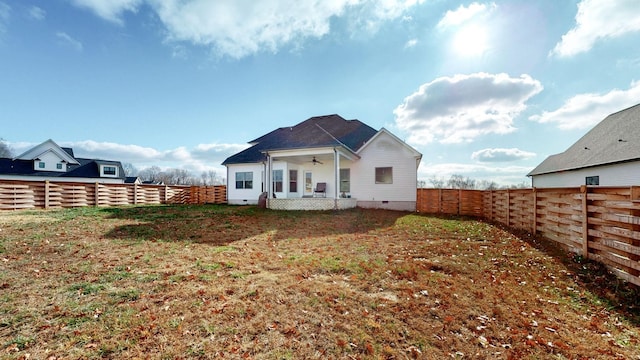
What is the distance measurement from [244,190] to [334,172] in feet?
26.5

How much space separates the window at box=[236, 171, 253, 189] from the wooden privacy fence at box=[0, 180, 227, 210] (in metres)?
2.83

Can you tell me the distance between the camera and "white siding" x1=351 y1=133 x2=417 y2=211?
665 inches

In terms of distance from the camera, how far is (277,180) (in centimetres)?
1795

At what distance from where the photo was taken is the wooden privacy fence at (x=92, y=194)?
539 inches

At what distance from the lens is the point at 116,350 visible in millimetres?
2619

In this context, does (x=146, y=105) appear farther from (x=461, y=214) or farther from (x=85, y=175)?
(x=85, y=175)

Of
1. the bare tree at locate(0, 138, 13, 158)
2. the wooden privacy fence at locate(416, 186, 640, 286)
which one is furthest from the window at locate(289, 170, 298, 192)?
the bare tree at locate(0, 138, 13, 158)

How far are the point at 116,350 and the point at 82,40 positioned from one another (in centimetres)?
1424

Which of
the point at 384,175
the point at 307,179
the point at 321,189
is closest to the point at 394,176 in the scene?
the point at 384,175

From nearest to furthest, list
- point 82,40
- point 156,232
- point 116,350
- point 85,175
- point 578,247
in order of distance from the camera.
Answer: point 116,350 < point 578,247 < point 156,232 < point 82,40 < point 85,175

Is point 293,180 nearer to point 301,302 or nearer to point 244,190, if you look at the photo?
point 244,190

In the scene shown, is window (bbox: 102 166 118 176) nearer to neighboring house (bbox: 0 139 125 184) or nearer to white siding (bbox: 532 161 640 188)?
neighboring house (bbox: 0 139 125 184)

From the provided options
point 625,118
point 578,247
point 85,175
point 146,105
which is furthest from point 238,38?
point 85,175

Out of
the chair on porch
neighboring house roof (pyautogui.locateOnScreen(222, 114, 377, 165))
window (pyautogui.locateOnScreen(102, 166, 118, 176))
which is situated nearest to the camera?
neighboring house roof (pyautogui.locateOnScreen(222, 114, 377, 165))
